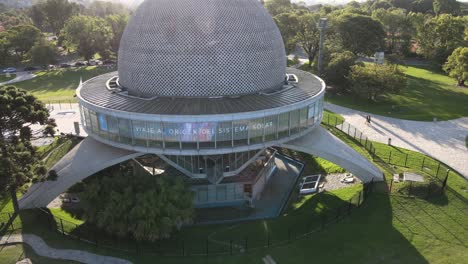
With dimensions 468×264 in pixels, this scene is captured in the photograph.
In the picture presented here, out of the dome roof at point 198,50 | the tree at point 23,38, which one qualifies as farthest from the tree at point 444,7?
the tree at point 23,38

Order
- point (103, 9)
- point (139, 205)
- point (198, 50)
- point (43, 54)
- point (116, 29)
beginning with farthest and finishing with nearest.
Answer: point (103, 9) < point (116, 29) < point (43, 54) < point (198, 50) < point (139, 205)

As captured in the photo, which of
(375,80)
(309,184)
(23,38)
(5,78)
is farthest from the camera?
(23,38)

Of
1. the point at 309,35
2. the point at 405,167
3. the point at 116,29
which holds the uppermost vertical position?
the point at 309,35

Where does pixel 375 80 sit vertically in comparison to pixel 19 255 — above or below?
above

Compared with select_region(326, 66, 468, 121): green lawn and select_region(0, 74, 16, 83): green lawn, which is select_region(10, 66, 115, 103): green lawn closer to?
select_region(0, 74, 16, 83): green lawn

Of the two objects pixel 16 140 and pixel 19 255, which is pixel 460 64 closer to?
pixel 16 140

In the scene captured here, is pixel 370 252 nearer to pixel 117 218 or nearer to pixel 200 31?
pixel 117 218

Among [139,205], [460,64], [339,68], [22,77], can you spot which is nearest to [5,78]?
[22,77]
